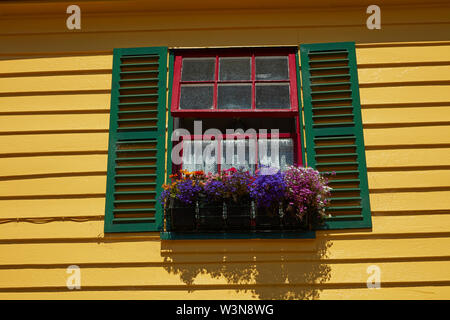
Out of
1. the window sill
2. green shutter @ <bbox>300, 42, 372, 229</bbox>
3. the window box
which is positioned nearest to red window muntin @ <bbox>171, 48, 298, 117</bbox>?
green shutter @ <bbox>300, 42, 372, 229</bbox>

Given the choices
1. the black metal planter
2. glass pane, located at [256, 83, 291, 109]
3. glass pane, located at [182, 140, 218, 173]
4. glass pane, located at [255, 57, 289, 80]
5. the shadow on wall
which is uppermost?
glass pane, located at [255, 57, 289, 80]

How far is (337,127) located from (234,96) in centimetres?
113

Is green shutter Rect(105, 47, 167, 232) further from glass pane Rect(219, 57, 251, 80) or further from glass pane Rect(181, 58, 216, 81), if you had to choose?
glass pane Rect(219, 57, 251, 80)

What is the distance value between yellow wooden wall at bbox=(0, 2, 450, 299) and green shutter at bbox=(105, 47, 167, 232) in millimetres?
117

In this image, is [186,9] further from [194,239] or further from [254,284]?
[254,284]

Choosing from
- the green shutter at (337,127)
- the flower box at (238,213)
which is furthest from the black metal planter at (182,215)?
the green shutter at (337,127)

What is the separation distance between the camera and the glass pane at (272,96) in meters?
4.56

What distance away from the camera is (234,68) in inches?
188

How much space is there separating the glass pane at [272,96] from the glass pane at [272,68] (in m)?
0.10

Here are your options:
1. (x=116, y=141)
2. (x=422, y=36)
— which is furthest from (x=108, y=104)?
(x=422, y=36)

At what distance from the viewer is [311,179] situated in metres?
3.95

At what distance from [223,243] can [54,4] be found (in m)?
3.29

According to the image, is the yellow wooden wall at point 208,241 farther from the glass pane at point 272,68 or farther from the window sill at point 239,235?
the glass pane at point 272,68

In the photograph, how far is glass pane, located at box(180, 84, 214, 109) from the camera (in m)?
4.60
